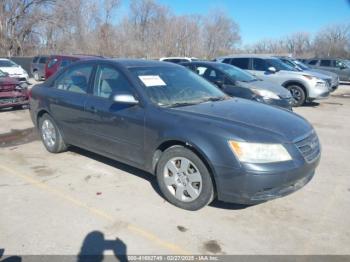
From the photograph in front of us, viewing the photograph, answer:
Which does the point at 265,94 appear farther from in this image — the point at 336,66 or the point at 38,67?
the point at 38,67

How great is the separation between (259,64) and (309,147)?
9276mm

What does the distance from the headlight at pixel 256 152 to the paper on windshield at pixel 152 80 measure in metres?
1.41

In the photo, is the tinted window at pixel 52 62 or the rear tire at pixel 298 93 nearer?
the rear tire at pixel 298 93

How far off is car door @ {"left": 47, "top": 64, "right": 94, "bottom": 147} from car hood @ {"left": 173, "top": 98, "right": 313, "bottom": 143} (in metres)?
1.67

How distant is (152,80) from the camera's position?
14.0ft

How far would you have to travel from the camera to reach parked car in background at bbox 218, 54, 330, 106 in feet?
38.0

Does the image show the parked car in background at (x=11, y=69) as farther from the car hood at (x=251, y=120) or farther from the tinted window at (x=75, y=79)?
the car hood at (x=251, y=120)

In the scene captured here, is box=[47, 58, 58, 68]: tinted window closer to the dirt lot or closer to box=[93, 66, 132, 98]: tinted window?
the dirt lot

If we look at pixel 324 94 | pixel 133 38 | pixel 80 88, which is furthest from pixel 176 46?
pixel 80 88

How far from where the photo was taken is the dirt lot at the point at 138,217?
310cm

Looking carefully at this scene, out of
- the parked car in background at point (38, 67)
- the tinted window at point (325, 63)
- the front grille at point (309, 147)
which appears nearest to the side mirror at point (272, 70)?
the front grille at point (309, 147)

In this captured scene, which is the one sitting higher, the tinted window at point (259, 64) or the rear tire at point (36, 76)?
the tinted window at point (259, 64)

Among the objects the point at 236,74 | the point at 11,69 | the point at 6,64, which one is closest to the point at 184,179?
the point at 236,74

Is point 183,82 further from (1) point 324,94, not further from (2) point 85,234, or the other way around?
(1) point 324,94
